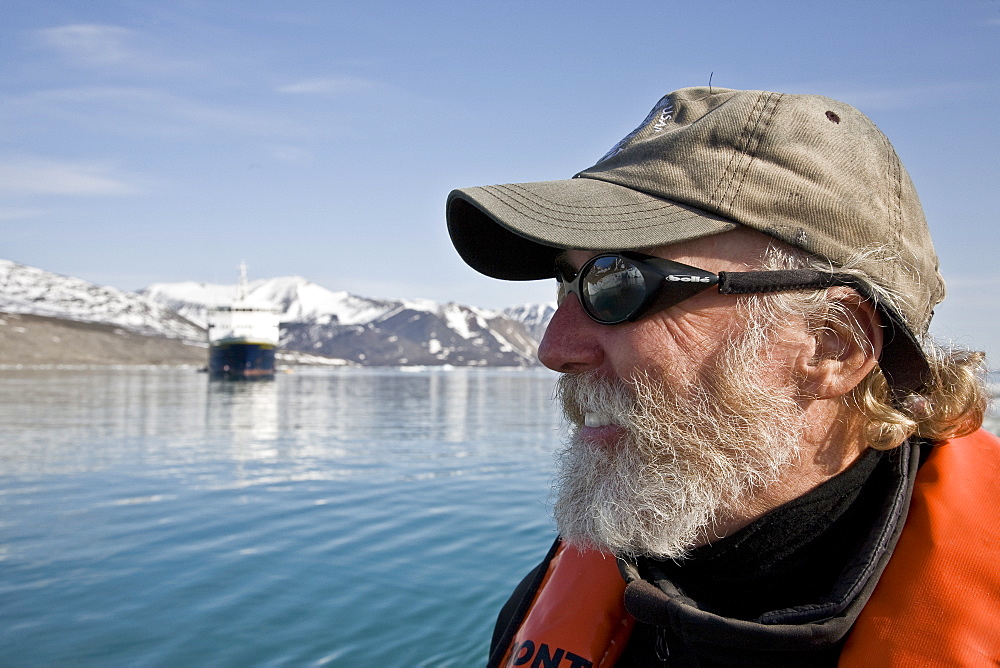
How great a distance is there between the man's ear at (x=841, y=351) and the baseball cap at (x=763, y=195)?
5 cm

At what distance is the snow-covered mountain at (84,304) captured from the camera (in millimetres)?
128375

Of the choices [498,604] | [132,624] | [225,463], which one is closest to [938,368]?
[498,604]

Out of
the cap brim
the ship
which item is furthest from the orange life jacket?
the ship

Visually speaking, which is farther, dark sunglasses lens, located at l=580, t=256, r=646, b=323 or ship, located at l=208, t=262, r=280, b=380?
ship, located at l=208, t=262, r=280, b=380

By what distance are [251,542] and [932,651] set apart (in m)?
8.12

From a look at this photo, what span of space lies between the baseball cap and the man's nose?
22cm

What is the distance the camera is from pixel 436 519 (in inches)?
388

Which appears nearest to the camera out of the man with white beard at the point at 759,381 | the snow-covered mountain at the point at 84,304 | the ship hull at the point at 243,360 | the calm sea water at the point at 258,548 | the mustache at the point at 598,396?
the man with white beard at the point at 759,381

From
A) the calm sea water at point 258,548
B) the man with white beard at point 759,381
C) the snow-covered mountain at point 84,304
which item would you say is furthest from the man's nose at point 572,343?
the snow-covered mountain at point 84,304

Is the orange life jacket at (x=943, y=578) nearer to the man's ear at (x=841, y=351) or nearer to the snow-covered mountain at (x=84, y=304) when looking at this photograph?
the man's ear at (x=841, y=351)

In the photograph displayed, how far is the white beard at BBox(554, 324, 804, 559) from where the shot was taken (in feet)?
5.20

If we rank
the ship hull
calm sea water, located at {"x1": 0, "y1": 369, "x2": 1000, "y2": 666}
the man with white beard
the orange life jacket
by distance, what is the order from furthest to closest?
1. the ship hull
2. calm sea water, located at {"x1": 0, "y1": 369, "x2": 1000, "y2": 666}
3. the man with white beard
4. the orange life jacket

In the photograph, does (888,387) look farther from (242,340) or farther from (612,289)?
(242,340)

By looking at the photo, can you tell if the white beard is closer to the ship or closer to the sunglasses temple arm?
the sunglasses temple arm
